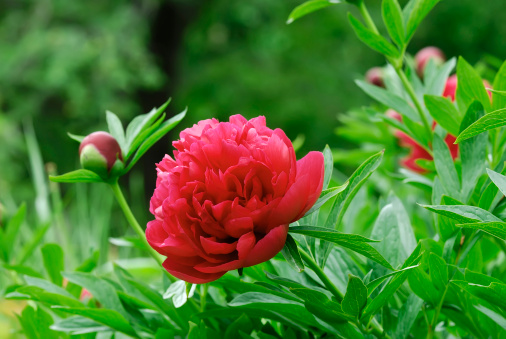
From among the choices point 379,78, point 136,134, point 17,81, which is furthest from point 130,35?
point 136,134

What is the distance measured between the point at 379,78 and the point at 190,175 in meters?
0.65

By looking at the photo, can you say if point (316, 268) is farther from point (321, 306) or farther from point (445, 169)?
point (445, 169)

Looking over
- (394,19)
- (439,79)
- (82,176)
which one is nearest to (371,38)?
(394,19)

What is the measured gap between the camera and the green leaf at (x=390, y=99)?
53 centimetres

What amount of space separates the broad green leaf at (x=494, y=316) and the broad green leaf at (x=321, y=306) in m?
0.09

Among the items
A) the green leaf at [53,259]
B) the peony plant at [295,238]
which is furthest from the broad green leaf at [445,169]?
the green leaf at [53,259]

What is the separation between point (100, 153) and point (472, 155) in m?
0.27

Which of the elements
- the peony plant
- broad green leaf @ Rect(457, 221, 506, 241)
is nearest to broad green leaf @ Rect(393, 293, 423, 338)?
the peony plant

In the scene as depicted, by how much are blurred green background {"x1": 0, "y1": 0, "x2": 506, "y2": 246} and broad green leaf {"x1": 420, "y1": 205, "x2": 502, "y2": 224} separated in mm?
4233

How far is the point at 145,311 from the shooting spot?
0.50 meters

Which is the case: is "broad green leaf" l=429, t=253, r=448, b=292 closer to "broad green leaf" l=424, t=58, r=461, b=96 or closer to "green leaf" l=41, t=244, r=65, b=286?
"broad green leaf" l=424, t=58, r=461, b=96

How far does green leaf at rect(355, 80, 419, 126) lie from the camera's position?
53 centimetres

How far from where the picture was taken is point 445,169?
44 centimetres

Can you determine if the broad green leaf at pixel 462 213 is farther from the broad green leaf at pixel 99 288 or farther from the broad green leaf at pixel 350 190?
the broad green leaf at pixel 99 288
